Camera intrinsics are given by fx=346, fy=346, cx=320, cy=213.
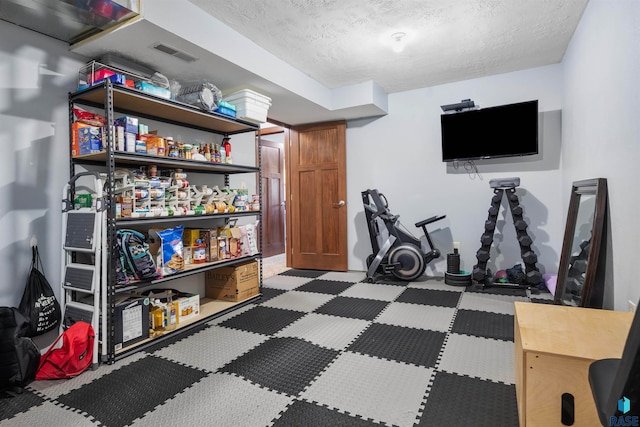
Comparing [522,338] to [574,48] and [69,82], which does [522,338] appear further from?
[69,82]

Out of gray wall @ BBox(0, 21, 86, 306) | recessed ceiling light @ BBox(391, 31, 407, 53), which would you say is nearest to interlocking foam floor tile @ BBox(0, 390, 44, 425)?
gray wall @ BBox(0, 21, 86, 306)

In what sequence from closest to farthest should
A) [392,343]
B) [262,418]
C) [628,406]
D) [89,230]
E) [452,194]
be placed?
[628,406] < [262,418] < [89,230] < [392,343] < [452,194]

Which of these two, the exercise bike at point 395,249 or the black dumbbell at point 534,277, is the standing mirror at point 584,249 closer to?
the black dumbbell at point 534,277

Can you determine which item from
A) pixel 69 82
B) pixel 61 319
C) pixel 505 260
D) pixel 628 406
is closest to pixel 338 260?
pixel 505 260

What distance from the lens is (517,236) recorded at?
12.6ft

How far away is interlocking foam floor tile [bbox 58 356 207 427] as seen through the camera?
5.68ft

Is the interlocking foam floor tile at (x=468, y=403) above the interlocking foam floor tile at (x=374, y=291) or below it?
below

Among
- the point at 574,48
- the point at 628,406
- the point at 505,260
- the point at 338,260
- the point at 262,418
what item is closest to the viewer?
the point at 628,406

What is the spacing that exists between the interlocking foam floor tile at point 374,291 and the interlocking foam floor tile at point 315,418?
79.6 inches

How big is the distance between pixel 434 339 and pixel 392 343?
0.33 meters

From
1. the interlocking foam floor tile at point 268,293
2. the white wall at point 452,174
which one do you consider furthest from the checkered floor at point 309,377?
the white wall at point 452,174

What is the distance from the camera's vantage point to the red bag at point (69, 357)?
6.78ft

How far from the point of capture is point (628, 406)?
707mm

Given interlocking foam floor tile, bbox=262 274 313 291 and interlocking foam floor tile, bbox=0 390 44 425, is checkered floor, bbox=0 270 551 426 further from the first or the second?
interlocking foam floor tile, bbox=262 274 313 291
